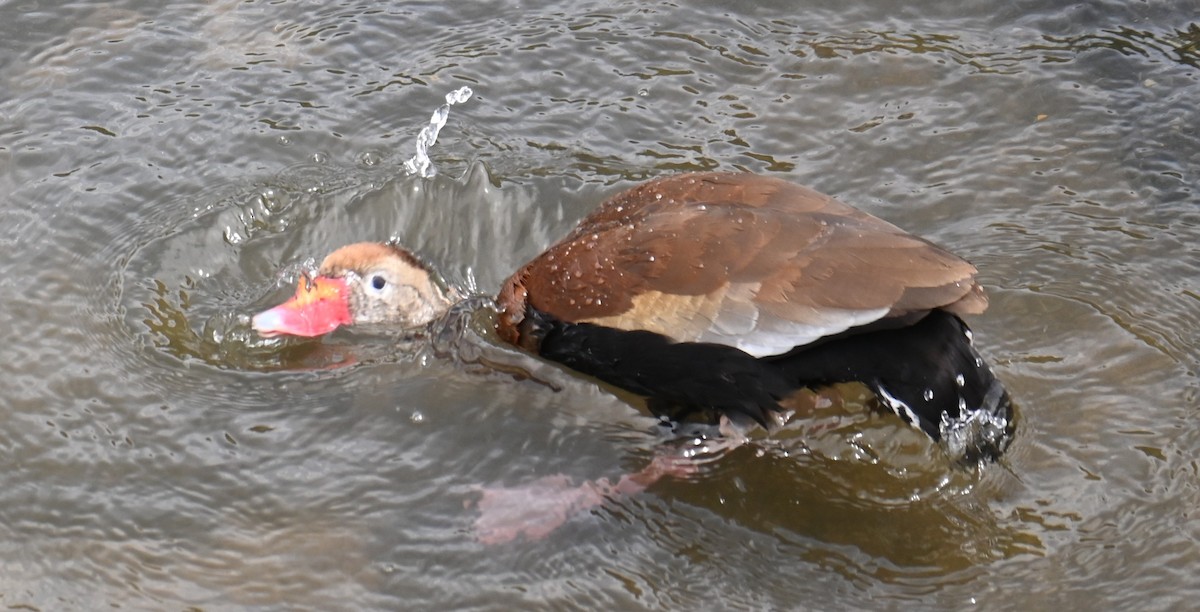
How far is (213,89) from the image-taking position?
4953 mm

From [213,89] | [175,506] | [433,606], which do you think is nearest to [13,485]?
[175,506]

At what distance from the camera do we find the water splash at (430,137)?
15.3 feet

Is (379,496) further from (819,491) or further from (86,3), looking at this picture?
(86,3)

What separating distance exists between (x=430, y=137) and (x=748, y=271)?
67.8 inches

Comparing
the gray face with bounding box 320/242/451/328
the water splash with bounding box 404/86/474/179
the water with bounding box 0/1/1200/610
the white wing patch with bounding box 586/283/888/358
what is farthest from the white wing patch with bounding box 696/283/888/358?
the water splash with bounding box 404/86/474/179

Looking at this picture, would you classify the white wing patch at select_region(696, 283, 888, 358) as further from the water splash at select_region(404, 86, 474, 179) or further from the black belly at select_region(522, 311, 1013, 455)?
the water splash at select_region(404, 86, 474, 179)

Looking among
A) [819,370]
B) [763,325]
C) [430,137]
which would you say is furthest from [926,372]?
[430,137]

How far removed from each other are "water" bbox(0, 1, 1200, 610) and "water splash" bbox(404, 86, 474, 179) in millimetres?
49

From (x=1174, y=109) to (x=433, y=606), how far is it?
342 cm

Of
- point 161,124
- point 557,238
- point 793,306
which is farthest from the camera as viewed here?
point 161,124

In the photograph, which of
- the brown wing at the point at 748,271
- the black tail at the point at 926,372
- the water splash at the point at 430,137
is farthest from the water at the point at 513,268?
the brown wing at the point at 748,271

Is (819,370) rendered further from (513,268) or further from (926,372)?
(513,268)

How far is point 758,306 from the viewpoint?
3.46 meters

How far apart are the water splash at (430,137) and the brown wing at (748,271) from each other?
101 cm
